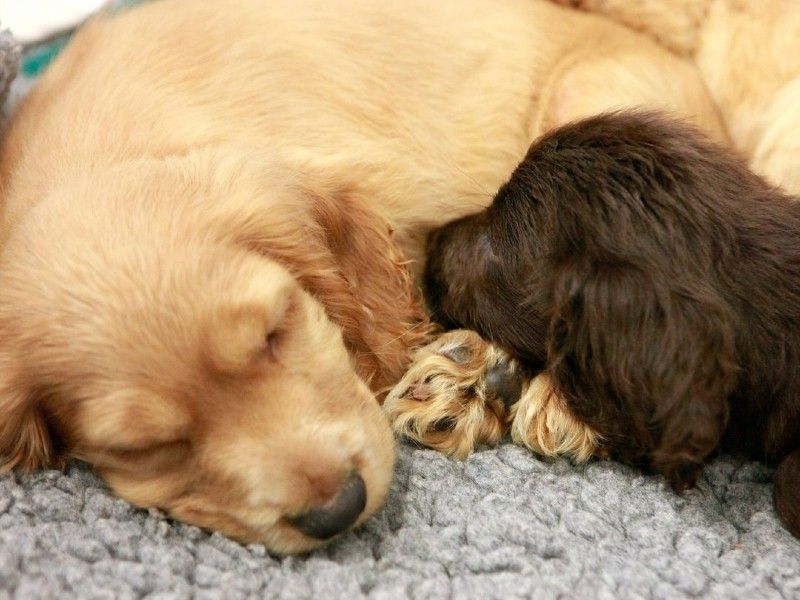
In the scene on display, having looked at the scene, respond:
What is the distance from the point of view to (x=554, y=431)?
2.23 meters

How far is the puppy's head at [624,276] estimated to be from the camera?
6.47 ft

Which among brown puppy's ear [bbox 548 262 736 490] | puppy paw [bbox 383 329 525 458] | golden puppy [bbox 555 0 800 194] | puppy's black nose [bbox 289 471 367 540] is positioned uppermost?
golden puppy [bbox 555 0 800 194]

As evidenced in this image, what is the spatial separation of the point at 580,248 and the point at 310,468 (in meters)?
0.87

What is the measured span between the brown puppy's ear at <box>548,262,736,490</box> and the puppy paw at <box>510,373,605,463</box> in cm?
8


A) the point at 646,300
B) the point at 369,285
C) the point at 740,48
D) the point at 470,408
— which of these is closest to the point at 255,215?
the point at 369,285

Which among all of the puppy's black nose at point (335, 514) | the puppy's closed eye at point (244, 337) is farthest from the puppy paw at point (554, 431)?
the puppy's closed eye at point (244, 337)

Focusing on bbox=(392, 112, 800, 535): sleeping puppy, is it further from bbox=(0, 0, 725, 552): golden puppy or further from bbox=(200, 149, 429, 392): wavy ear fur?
bbox=(0, 0, 725, 552): golden puppy

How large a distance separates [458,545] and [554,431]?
0.47 metres

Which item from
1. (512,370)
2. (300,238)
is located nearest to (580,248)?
(512,370)

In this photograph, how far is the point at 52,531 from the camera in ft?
5.92

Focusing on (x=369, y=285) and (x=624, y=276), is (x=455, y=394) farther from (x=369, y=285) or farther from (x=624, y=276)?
(x=624, y=276)

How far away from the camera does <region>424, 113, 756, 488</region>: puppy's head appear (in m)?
1.97

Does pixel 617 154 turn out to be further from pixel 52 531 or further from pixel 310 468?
pixel 52 531

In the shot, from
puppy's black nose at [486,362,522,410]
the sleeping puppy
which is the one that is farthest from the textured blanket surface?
puppy's black nose at [486,362,522,410]
